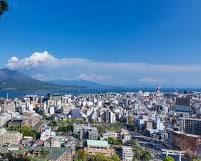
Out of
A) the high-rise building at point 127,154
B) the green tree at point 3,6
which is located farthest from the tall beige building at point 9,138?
the green tree at point 3,6

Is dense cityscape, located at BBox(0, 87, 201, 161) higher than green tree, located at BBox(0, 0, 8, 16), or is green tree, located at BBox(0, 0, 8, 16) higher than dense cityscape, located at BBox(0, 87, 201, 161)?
green tree, located at BBox(0, 0, 8, 16)

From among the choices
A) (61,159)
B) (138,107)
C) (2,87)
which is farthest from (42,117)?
(2,87)

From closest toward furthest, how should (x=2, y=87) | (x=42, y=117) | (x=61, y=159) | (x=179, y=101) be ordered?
(x=61, y=159) < (x=42, y=117) < (x=179, y=101) < (x=2, y=87)

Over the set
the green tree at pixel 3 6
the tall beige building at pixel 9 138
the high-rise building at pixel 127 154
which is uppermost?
the green tree at pixel 3 6

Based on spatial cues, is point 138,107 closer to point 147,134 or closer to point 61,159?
point 147,134

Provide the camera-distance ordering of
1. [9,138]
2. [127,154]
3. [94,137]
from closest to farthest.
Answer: [127,154]
[9,138]
[94,137]

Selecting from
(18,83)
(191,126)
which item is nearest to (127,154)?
(191,126)

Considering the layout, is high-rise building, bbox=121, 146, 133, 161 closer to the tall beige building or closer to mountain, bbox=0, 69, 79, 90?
the tall beige building

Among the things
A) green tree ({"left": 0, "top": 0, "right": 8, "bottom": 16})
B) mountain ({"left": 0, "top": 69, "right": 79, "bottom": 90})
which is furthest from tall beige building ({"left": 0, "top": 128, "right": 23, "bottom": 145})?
mountain ({"left": 0, "top": 69, "right": 79, "bottom": 90})

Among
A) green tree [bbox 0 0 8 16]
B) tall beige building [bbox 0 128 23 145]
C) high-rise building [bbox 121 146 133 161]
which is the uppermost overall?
green tree [bbox 0 0 8 16]

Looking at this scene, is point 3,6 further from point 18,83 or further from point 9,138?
point 18,83

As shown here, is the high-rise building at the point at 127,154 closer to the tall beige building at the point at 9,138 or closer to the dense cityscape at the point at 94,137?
the dense cityscape at the point at 94,137
